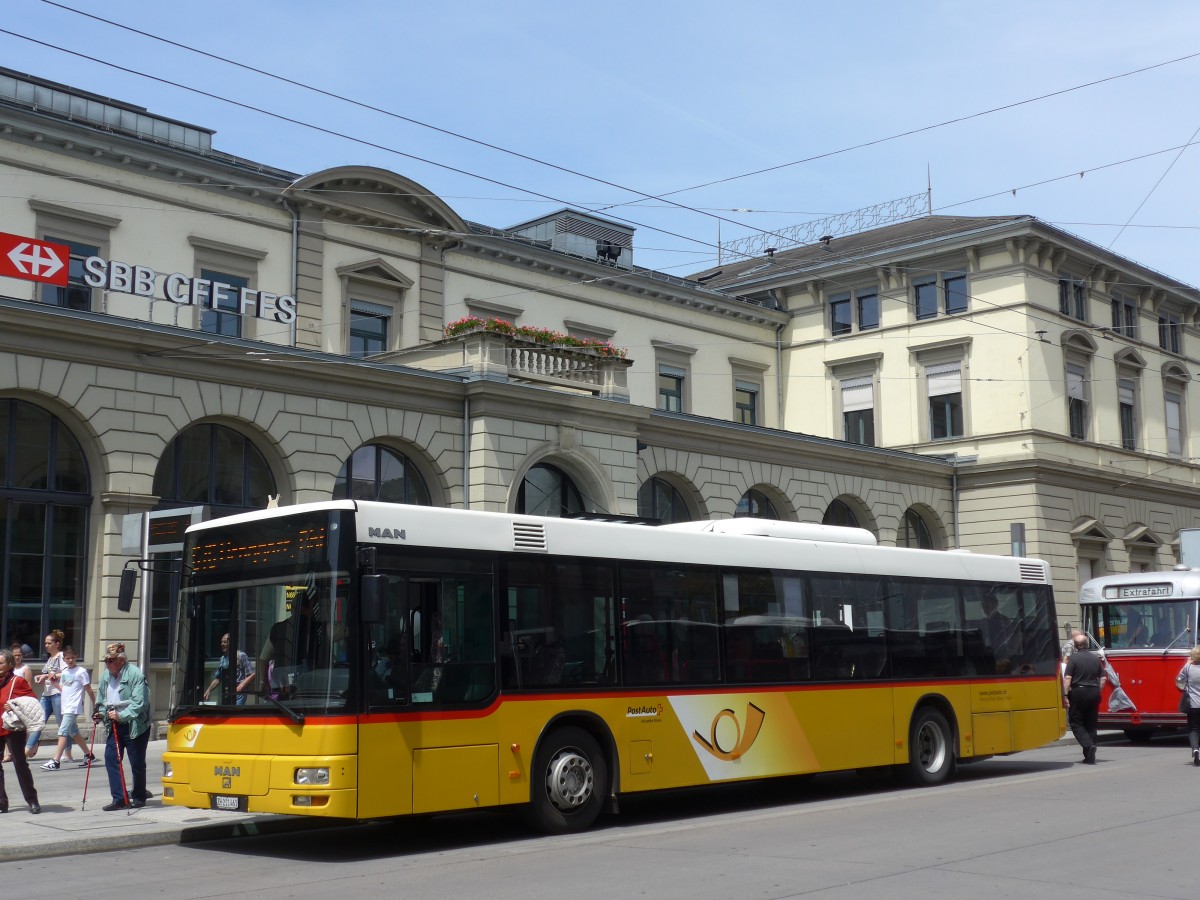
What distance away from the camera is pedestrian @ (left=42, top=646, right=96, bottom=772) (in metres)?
18.6

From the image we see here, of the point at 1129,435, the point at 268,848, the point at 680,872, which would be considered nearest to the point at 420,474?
the point at 268,848

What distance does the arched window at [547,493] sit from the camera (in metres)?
29.2

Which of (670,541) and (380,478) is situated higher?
(380,478)

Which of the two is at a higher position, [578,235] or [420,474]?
[578,235]

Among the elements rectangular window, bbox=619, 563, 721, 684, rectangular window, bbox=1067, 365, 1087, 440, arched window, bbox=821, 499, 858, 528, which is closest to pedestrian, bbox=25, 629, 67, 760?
rectangular window, bbox=619, 563, 721, 684

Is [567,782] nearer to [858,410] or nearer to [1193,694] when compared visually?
[1193,694]

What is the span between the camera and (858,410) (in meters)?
46.6

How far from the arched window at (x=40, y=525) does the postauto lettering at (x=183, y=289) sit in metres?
2.55

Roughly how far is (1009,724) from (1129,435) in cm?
3187

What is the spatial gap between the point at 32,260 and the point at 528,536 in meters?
12.9

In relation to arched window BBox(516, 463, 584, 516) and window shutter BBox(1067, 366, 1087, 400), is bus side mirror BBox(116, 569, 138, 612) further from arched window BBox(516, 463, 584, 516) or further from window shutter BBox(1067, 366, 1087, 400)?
window shutter BBox(1067, 366, 1087, 400)

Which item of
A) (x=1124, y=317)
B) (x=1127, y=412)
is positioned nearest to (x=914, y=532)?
(x=1127, y=412)

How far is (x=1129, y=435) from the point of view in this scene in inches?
1891

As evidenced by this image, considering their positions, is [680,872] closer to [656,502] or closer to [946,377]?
[656,502]
